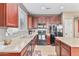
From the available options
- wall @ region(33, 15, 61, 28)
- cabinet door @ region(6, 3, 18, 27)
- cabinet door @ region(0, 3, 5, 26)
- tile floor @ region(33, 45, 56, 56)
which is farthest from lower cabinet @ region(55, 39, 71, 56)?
wall @ region(33, 15, 61, 28)

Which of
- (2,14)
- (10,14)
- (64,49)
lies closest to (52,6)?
(64,49)

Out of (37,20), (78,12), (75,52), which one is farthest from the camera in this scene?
(37,20)

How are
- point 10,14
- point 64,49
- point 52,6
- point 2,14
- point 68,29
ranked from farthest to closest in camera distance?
point 68,29, point 52,6, point 64,49, point 10,14, point 2,14

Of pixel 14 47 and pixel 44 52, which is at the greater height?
pixel 14 47

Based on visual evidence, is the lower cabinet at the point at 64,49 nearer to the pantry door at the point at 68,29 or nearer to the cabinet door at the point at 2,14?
the cabinet door at the point at 2,14

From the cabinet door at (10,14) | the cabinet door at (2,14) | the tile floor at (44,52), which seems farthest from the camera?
the tile floor at (44,52)

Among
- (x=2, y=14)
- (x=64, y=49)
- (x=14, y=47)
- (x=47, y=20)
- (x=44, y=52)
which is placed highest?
(x=47, y=20)

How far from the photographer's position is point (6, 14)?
2051 mm

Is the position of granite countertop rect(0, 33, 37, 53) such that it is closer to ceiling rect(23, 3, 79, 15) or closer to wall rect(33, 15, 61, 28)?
ceiling rect(23, 3, 79, 15)

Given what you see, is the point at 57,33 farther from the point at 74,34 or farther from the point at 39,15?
the point at 39,15

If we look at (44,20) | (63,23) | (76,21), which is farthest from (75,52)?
(44,20)

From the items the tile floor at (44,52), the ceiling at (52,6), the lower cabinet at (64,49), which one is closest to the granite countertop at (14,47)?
the lower cabinet at (64,49)

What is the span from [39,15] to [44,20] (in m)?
0.55

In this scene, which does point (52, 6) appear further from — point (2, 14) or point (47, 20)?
point (2, 14)
